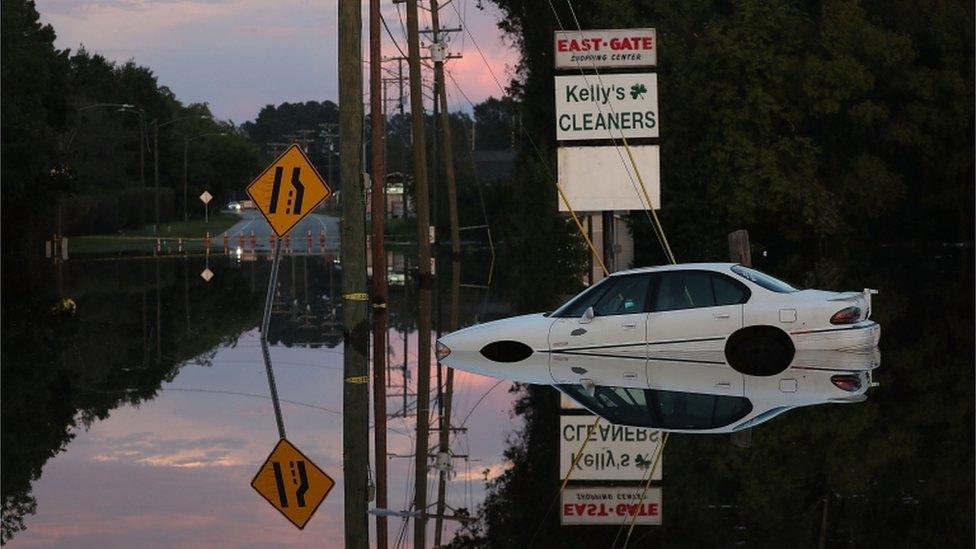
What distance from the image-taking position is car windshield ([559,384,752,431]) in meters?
14.2

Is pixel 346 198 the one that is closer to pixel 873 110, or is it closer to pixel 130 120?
pixel 873 110

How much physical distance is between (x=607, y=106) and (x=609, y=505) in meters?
21.8

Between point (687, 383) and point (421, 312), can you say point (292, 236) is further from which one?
point (687, 383)

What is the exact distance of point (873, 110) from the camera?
62.5m

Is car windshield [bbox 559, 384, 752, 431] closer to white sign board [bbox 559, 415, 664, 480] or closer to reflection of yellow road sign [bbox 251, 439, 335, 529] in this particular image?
white sign board [bbox 559, 415, 664, 480]

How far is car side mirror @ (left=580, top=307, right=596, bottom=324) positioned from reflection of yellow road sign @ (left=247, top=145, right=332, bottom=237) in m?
3.79

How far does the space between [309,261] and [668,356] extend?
42.9 metres

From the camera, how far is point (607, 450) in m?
12.8

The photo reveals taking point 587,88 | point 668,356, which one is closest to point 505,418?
point 668,356

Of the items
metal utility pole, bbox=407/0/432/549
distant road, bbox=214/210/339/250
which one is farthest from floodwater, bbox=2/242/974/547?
distant road, bbox=214/210/339/250

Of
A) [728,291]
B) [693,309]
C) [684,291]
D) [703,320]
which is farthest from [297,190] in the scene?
[728,291]

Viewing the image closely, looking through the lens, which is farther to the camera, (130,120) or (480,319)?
(130,120)

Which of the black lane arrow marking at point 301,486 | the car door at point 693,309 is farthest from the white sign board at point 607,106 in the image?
the black lane arrow marking at point 301,486

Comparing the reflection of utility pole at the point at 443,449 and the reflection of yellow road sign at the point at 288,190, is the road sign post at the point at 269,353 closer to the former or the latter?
the reflection of yellow road sign at the point at 288,190
